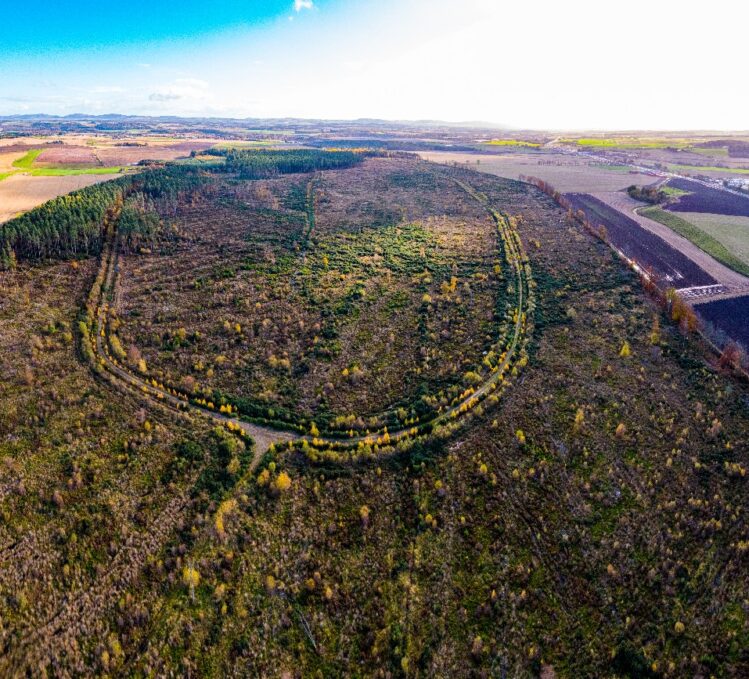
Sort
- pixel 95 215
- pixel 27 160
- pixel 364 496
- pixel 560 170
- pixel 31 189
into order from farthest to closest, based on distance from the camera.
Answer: pixel 560 170
pixel 27 160
pixel 31 189
pixel 95 215
pixel 364 496

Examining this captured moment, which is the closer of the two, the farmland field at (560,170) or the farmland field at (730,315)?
the farmland field at (730,315)

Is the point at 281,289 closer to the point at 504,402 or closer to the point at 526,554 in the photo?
the point at 504,402

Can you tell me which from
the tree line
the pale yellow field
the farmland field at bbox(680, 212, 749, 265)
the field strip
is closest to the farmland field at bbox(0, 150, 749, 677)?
the tree line

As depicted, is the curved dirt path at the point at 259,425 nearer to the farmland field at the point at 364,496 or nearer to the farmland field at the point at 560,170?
the farmland field at the point at 364,496

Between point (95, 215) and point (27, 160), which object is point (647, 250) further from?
point (27, 160)

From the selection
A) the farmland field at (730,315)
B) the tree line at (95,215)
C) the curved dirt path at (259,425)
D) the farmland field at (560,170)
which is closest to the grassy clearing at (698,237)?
the farmland field at (730,315)

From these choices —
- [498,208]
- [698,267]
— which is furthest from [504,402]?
[498,208]

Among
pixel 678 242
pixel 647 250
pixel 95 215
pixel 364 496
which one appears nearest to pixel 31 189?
pixel 95 215
